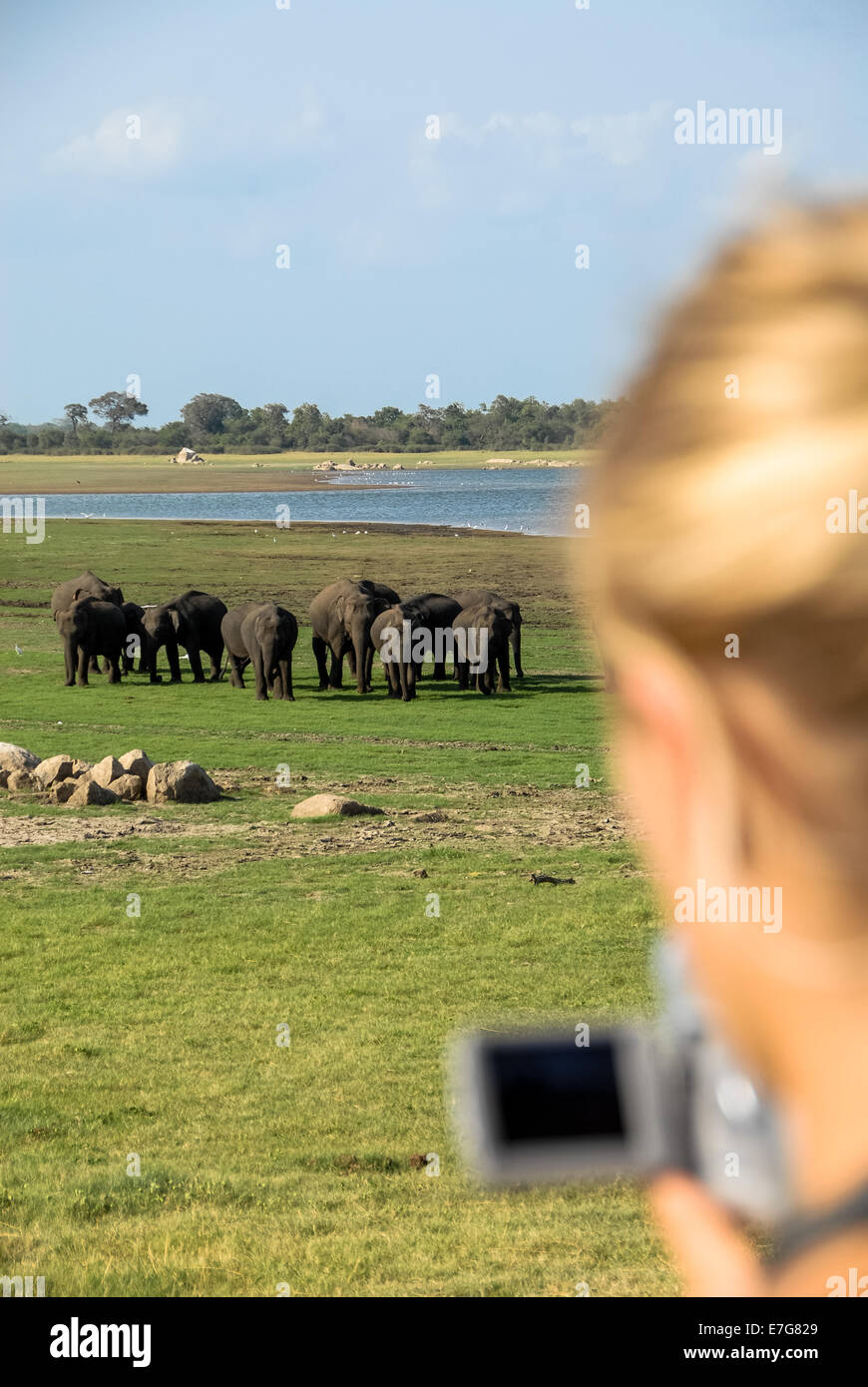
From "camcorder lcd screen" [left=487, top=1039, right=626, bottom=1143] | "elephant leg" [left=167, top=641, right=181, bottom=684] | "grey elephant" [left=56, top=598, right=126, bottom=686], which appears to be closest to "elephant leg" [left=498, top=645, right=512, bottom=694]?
"elephant leg" [left=167, top=641, right=181, bottom=684]

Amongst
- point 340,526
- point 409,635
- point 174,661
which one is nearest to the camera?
point 409,635

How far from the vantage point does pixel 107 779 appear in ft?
66.9

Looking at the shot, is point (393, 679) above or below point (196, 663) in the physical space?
below

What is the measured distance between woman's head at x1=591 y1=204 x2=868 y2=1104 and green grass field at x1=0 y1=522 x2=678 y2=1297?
195 mm

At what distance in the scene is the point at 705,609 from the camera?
687 millimetres

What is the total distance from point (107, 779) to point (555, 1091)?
20.0 meters

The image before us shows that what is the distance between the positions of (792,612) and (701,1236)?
0.37 meters

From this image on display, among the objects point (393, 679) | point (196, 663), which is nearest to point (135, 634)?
point (196, 663)

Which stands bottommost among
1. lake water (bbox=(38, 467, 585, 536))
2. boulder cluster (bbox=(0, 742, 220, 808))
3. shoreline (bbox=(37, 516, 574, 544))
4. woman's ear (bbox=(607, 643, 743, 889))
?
boulder cluster (bbox=(0, 742, 220, 808))

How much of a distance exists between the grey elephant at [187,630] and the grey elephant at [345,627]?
2.93 meters

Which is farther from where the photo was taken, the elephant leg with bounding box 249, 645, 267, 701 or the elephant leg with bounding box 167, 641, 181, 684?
the elephant leg with bounding box 167, 641, 181, 684

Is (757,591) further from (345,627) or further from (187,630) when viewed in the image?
(187,630)

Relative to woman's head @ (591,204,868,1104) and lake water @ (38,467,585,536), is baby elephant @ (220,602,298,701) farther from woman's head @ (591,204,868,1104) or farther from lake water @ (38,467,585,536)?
lake water @ (38,467,585,536)

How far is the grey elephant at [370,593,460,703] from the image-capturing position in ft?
100
